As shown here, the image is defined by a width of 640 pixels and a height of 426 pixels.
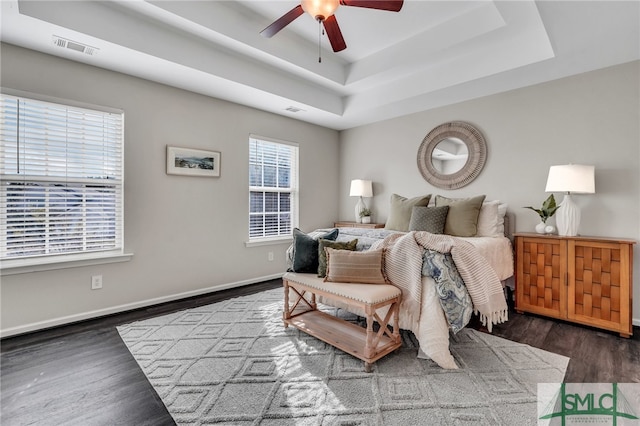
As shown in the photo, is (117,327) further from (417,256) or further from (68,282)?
(417,256)

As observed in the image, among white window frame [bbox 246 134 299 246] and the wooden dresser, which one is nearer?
the wooden dresser

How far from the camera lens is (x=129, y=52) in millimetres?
2648

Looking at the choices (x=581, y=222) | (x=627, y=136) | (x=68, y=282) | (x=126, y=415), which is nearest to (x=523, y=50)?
(x=627, y=136)

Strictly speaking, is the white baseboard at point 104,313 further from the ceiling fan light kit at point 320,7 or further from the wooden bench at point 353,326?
the ceiling fan light kit at point 320,7

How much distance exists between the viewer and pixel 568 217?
2.93 meters

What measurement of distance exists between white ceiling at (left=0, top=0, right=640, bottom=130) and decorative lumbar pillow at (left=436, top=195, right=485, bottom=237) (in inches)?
53.3

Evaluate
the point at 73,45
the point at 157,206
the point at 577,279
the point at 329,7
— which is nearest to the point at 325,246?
the point at 329,7

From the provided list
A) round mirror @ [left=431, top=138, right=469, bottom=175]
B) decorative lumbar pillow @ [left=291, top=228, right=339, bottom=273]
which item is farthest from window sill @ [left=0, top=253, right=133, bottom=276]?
round mirror @ [left=431, top=138, right=469, bottom=175]

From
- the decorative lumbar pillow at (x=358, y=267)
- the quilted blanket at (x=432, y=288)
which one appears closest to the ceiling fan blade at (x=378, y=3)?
the quilted blanket at (x=432, y=288)

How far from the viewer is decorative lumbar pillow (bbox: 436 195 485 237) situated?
3318mm

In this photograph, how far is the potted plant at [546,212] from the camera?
9.94ft

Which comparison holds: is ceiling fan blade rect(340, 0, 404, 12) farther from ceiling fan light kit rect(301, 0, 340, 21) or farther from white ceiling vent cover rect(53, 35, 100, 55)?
white ceiling vent cover rect(53, 35, 100, 55)

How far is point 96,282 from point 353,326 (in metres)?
2.55

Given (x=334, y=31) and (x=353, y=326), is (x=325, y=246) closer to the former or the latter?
→ (x=353, y=326)
